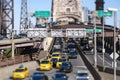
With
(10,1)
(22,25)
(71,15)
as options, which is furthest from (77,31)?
Result: (71,15)

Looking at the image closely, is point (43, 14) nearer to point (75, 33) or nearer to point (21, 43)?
point (75, 33)

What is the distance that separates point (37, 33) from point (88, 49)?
3505 centimetres

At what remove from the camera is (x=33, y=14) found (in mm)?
68500

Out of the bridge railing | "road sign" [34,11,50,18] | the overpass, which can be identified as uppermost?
"road sign" [34,11,50,18]

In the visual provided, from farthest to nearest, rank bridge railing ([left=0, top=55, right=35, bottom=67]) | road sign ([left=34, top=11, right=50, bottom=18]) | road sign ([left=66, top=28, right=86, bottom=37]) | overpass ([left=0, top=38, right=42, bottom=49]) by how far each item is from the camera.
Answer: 1. road sign ([left=66, top=28, right=86, bottom=37])
2. overpass ([left=0, top=38, right=42, bottom=49])
3. road sign ([left=34, top=11, right=50, bottom=18])
4. bridge railing ([left=0, top=55, right=35, bottom=67])

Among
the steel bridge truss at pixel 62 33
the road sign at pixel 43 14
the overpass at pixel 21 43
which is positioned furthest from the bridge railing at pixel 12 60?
the overpass at pixel 21 43

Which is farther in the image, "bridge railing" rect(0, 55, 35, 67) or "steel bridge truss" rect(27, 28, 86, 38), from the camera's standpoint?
"steel bridge truss" rect(27, 28, 86, 38)

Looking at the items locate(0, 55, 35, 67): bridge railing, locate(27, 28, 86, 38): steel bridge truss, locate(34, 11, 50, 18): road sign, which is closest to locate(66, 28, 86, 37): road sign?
locate(27, 28, 86, 38): steel bridge truss

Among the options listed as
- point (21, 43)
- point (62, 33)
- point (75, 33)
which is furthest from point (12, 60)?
point (21, 43)

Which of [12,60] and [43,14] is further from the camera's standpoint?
[43,14]

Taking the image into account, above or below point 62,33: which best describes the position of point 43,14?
above

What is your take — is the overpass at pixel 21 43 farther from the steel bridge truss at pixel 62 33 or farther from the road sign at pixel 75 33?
the road sign at pixel 75 33

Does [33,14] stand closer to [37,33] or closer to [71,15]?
[37,33]

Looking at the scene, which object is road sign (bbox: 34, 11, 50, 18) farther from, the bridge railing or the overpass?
the overpass
